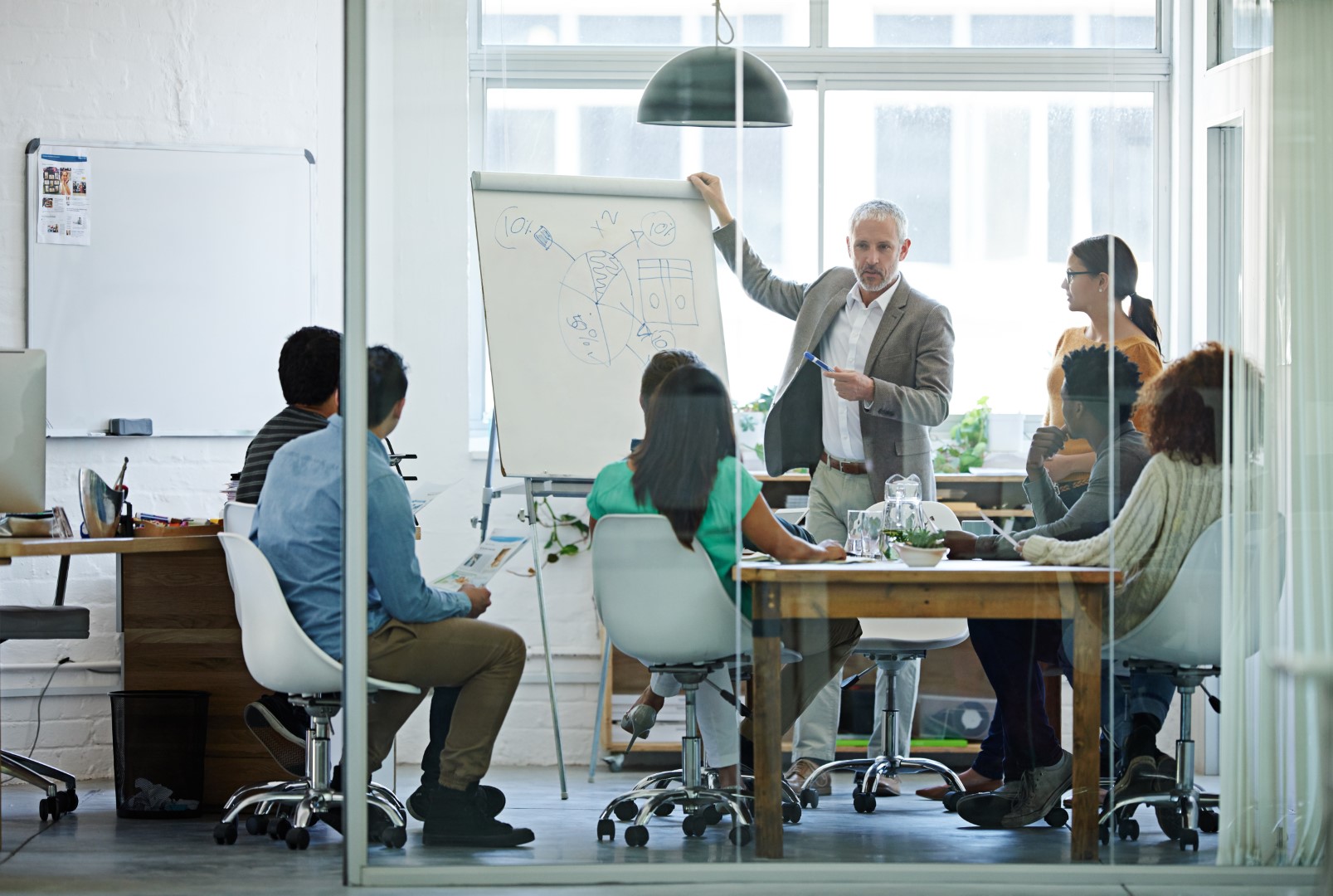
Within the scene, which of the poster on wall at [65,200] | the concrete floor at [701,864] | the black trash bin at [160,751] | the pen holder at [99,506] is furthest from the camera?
the poster on wall at [65,200]

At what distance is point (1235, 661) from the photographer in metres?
3.17

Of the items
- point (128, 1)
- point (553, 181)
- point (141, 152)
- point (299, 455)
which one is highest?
point (128, 1)

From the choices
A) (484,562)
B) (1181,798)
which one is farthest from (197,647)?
(1181,798)

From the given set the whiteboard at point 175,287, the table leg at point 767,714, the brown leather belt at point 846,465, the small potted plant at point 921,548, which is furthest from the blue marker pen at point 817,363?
the whiteboard at point 175,287

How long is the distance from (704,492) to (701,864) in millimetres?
831

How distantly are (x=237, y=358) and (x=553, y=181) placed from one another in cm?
186

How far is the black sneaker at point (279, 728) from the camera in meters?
3.62

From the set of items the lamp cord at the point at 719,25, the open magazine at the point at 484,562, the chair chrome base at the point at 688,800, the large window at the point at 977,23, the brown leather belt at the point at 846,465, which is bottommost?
the chair chrome base at the point at 688,800

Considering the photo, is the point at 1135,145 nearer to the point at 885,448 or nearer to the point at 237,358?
the point at 885,448

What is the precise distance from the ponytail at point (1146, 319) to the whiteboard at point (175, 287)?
109 inches

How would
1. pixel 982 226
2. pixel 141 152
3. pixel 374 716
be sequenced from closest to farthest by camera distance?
pixel 374 716 → pixel 982 226 → pixel 141 152

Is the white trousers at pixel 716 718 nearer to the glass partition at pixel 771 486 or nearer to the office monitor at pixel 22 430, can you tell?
the glass partition at pixel 771 486

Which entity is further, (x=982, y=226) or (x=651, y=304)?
(x=982, y=226)

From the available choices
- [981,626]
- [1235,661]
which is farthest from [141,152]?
[1235,661]
